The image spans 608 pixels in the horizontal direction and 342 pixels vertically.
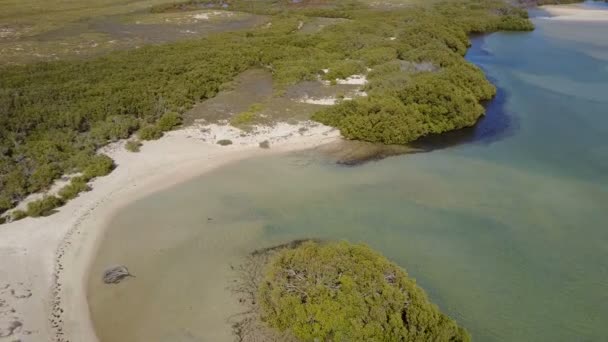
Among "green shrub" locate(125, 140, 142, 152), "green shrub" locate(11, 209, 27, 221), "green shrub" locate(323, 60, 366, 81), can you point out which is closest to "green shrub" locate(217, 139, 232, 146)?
"green shrub" locate(125, 140, 142, 152)

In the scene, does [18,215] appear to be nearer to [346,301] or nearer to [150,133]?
[150,133]

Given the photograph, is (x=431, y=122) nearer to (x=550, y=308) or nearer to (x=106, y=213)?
(x=550, y=308)

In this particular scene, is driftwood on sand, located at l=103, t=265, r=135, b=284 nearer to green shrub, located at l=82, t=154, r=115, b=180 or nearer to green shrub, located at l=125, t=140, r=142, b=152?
green shrub, located at l=82, t=154, r=115, b=180

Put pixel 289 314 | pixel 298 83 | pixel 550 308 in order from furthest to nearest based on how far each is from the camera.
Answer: pixel 298 83 < pixel 550 308 < pixel 289 314

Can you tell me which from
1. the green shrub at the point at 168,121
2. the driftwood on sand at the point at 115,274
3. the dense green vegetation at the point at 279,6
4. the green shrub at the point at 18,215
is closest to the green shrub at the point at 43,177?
the green shrub at the point at 18,215

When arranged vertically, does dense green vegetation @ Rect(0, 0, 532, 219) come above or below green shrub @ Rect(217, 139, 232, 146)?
above

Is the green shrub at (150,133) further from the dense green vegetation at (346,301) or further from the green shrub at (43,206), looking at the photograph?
the dense green vegetation at (346,301)

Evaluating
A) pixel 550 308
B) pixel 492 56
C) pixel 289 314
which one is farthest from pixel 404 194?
pixel 492 56
